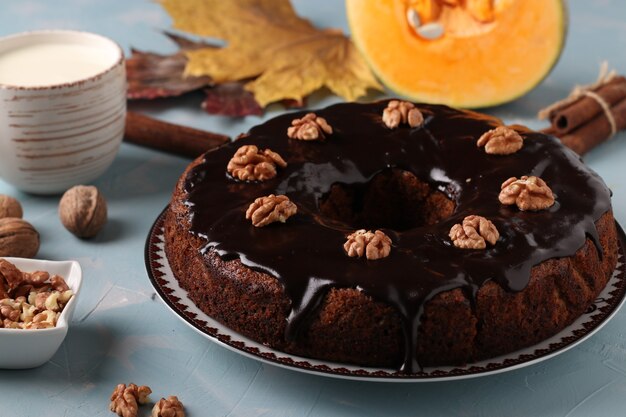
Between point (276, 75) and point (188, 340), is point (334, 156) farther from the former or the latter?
point (276, 75)

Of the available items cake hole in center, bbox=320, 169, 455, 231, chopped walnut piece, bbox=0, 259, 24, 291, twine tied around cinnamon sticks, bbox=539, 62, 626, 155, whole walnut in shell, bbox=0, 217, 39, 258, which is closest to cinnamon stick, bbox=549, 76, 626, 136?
twine tied around cinnamon sticks, bbox=539, 62, 626, 155

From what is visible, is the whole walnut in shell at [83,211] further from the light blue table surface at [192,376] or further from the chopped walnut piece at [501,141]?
the chopped walnut piece at [501,141]

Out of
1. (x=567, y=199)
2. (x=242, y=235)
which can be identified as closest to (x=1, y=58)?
(x=242, y=235)

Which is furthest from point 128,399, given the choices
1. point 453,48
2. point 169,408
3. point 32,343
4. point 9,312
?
point 453,48

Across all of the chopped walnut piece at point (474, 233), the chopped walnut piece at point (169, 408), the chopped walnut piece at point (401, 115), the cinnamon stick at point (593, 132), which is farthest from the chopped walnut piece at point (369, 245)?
the cinnamon stick at point (593, 132)

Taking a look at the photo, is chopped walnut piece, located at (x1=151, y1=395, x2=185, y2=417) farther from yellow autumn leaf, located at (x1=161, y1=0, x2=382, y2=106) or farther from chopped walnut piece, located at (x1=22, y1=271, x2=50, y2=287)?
yellow autumn leaf, located at (x1=161, y1=0, x2=382, y2=106)
